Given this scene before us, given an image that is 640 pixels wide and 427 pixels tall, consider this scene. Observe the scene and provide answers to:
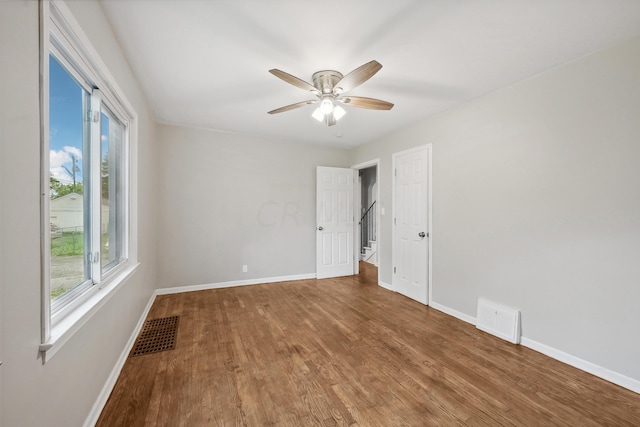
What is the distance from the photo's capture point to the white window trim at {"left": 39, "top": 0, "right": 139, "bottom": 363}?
3.47ft

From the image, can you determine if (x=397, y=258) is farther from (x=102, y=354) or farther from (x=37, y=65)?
(x=37, y=65)

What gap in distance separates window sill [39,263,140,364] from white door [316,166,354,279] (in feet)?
11.0

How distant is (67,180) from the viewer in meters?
1.47

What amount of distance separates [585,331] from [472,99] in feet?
7.97

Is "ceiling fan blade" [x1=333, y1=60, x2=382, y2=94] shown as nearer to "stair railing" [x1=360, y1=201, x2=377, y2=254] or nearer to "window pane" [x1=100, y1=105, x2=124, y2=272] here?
"window pane" [x1=100, y1=105, x2=124, y2=272]

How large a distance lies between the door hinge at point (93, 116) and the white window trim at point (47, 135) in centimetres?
18

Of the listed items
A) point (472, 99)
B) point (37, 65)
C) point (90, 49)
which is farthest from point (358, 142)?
point (37, 65)

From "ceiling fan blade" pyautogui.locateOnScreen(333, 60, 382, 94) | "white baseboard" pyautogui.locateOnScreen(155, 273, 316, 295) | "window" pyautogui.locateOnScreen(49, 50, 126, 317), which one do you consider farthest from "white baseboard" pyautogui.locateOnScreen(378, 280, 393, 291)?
"window" pyautogui.locateOnScreen(49, 50, 126, 317)

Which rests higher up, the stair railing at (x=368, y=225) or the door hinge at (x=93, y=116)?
the door hinge at (x=93, y=116)

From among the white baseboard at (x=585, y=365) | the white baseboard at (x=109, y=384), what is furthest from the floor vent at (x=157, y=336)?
the white baseboard at (x=585, y=365)

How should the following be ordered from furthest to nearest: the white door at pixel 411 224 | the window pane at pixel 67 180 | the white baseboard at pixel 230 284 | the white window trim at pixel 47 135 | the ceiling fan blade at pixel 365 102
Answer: the white baseboard at pixel 230 284
the white door at pixel 411 224
the ceiling fan blade at pixel 365 102
the window pane at pixel 67 180
the white window trim at pixel 47 135

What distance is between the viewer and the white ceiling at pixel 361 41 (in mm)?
1699

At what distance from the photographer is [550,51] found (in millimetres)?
2125

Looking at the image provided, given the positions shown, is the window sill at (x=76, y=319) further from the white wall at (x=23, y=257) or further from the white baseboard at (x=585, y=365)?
the white baseboard at (x=585, y=365)
